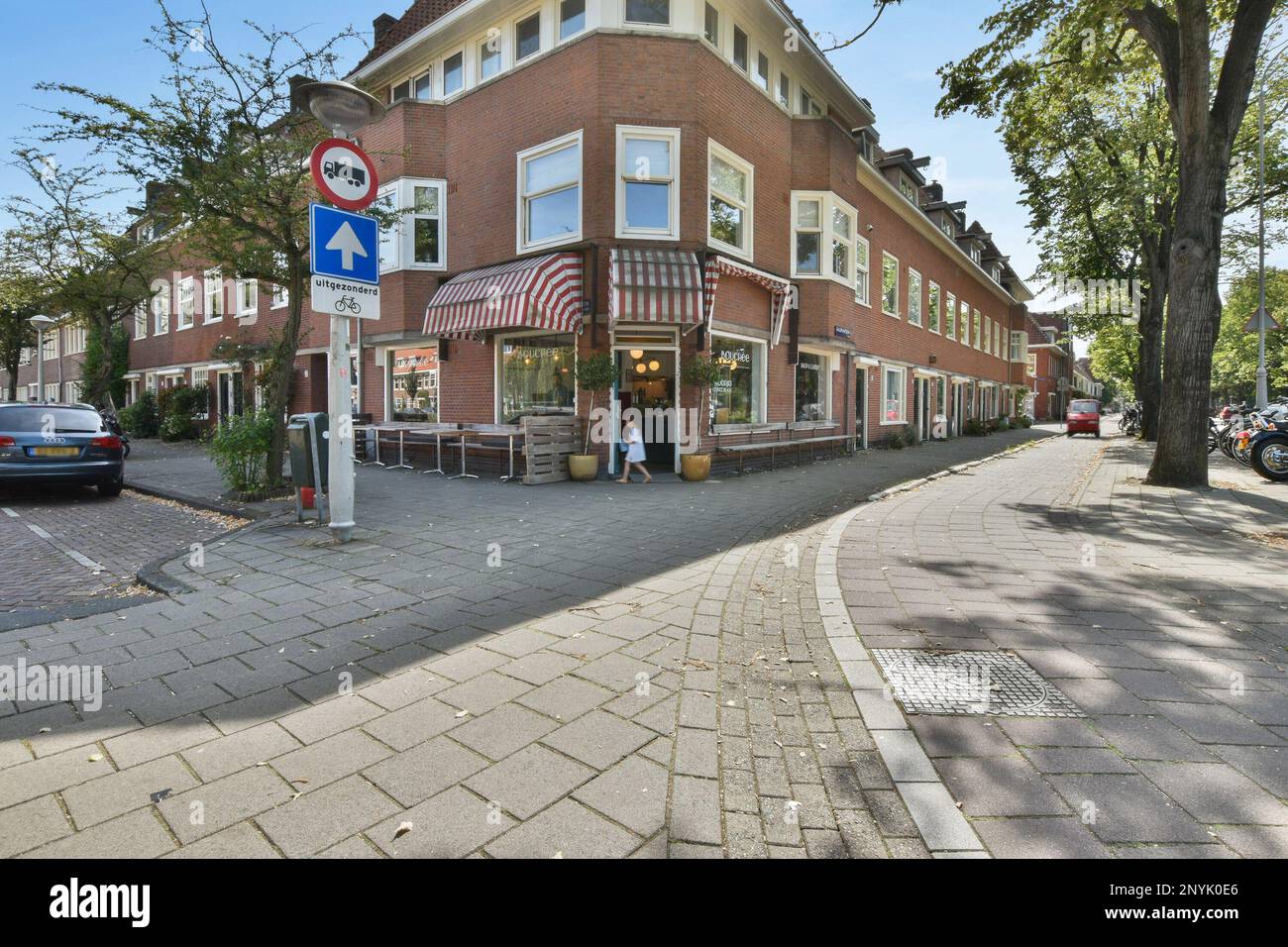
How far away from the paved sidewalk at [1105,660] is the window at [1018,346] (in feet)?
A: 123

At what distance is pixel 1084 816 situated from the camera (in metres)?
2.25

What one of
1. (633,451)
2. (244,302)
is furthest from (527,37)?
(244,302)

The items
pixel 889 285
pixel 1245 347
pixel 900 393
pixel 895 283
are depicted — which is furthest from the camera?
pixel 1245 347

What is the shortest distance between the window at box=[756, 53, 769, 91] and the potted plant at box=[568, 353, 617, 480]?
8010mm

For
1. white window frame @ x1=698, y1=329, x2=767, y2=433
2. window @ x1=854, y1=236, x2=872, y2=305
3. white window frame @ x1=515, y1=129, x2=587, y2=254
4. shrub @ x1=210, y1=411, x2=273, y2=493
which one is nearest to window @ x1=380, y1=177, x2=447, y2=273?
white window frame @ x1=515, y1=129, x2=587, y2=254

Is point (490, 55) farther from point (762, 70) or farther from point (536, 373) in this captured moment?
point (536, 373)

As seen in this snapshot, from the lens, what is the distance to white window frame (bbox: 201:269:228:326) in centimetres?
2483

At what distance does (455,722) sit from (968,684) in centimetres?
253

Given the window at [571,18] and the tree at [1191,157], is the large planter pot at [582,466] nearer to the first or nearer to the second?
the window at [571,18]

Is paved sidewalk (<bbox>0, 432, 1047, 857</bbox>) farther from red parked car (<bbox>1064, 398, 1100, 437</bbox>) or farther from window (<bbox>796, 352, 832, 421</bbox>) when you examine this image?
red parked car (<bbox>1064, 398, 1100, 437</bbox>)

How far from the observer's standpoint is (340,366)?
655cm

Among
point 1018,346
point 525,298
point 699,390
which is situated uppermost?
point 1018,346

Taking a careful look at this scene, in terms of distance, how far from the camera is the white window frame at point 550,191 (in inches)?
507

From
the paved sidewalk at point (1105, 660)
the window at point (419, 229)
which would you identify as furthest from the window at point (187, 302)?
the paved sidewalk at point (1105, 660)
